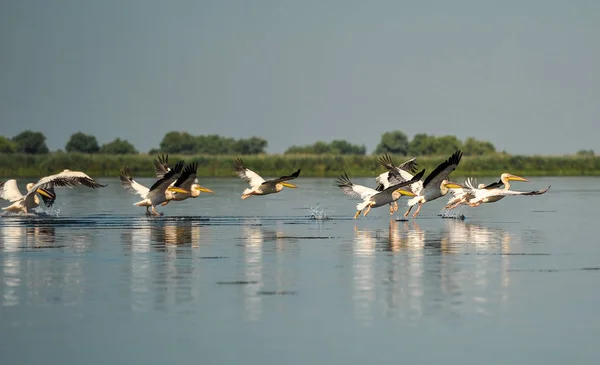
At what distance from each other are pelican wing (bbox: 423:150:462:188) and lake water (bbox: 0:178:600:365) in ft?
6.58

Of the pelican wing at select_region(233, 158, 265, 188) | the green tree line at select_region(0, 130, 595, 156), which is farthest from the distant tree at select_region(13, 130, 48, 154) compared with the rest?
the pelican wing at select_region(233, 158, 265, 188)

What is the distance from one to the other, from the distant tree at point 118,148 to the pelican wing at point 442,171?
75.6m

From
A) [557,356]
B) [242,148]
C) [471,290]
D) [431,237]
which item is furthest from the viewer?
[242,148]

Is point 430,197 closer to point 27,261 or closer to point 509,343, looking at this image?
point 27,261

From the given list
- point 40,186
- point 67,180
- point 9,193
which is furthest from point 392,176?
point 9,193

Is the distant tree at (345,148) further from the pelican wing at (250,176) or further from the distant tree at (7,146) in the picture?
the pelican wing at (250,176)

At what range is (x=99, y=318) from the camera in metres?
12.2

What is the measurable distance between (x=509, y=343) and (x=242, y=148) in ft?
333

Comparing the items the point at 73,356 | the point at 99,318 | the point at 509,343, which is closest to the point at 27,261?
the point at 99,318

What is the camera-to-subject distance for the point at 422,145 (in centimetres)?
11119

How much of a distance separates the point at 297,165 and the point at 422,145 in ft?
148

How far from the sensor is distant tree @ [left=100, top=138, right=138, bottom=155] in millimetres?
99750

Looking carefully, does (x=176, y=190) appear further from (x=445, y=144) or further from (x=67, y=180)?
(x=445, y=144)

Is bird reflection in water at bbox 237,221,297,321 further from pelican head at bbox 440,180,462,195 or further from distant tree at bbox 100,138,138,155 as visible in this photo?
distant tree at bbox 100,138,138,155
